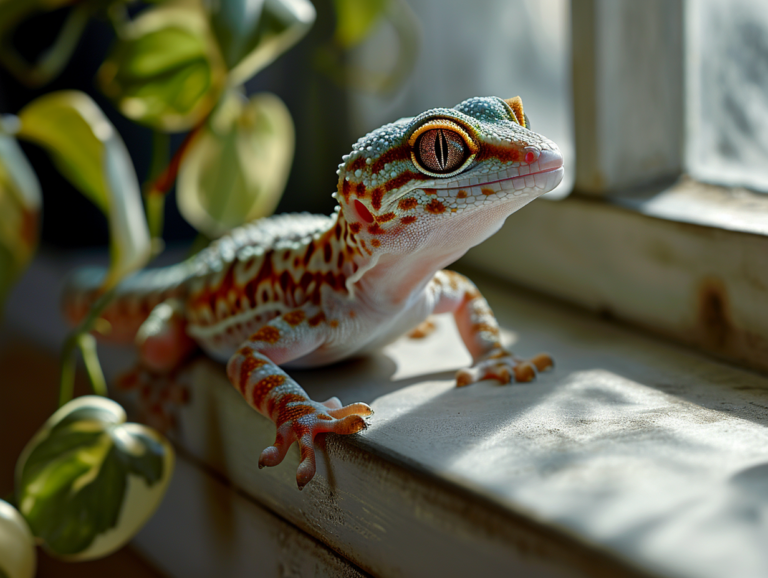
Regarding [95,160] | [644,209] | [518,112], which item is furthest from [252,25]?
[644,209]

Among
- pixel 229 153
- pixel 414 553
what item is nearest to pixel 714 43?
pixel 229 153

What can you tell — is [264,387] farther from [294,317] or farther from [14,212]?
[14,212]

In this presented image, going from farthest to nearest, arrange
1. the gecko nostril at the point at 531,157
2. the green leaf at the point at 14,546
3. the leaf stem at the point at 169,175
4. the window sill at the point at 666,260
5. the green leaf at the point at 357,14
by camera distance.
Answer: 1. the green leaf at the point at 357,14
2. the leaf stem at the point at 169,175
3. the window sill at the point at 666,260
4. the green leaf at the point at 14,546
5. the gecko nostril at the point at 531,157

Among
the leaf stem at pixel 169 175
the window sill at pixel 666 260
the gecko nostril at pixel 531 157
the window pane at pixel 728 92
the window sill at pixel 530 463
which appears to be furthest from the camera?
the leaf stem at pixel 169 175

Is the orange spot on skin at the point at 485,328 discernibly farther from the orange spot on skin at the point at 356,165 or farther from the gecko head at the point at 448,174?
the orange spot on skin at the point at 356,165

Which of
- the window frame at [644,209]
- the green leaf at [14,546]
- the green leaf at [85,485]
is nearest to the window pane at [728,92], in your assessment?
the window frame at [644,209]

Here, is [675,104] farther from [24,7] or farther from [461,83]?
[24,7]
